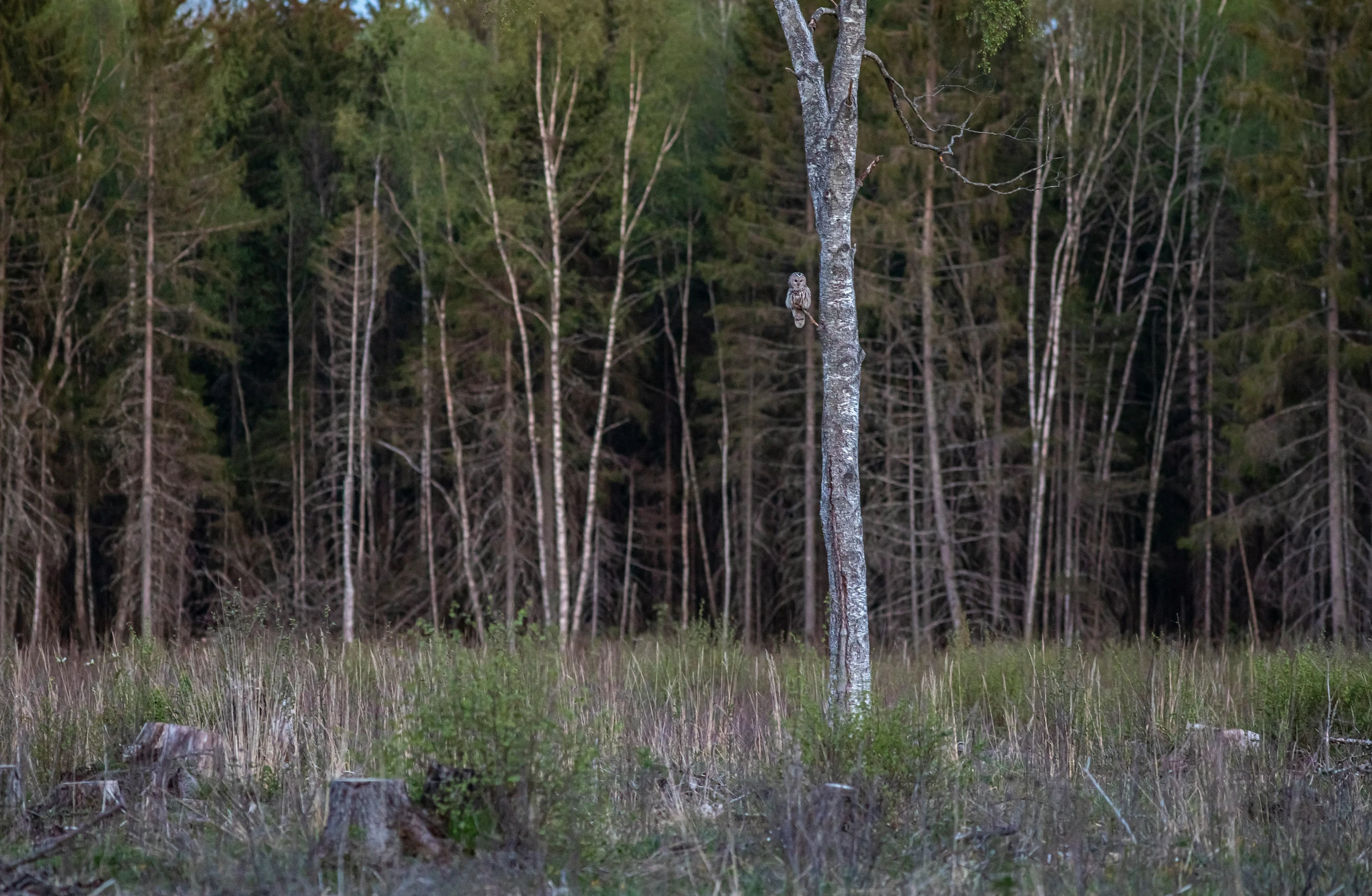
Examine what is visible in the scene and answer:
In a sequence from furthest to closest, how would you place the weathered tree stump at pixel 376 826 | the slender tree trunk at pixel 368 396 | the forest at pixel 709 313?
the slender tree trunk at pixel 368 396, the forest at pixel 709 313, the weathered tree stump at pixel 376 826

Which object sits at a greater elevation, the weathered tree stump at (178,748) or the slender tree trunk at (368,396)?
the slender tree trunk at (368,396)

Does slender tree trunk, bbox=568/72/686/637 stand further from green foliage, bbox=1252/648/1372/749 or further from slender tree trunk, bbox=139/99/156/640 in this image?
green foliage, bbox=1252/648/1372/749

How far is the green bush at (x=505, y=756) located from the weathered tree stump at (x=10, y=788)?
1880mm

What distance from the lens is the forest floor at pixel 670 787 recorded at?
5.05 meters

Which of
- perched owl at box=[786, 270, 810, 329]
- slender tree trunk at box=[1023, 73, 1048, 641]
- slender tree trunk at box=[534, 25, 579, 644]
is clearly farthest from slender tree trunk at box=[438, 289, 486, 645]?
perched owl at box=[786, 270, 810, 329]

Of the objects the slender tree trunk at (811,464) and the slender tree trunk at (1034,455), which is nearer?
the slender tree trunk at (1034,455)

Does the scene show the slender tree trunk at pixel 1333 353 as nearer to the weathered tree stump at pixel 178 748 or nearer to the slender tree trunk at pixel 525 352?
the slender tree trunk at pixel 525 352

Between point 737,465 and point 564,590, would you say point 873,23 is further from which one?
point 564,590

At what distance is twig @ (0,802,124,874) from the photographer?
473 cm

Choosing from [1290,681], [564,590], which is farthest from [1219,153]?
[1290,681]

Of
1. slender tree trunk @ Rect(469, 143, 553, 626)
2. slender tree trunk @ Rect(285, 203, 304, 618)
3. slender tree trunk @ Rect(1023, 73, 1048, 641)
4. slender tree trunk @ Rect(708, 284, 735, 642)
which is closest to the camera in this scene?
slender tree trunk @ Rect(1023, 73, 1048, 641)

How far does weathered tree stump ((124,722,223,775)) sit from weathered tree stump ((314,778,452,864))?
4.70ft

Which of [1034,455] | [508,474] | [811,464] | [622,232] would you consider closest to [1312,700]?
[1034,455]

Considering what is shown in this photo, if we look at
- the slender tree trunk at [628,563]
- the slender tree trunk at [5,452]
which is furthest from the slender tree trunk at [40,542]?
the slender tree trunk at [628,563]
